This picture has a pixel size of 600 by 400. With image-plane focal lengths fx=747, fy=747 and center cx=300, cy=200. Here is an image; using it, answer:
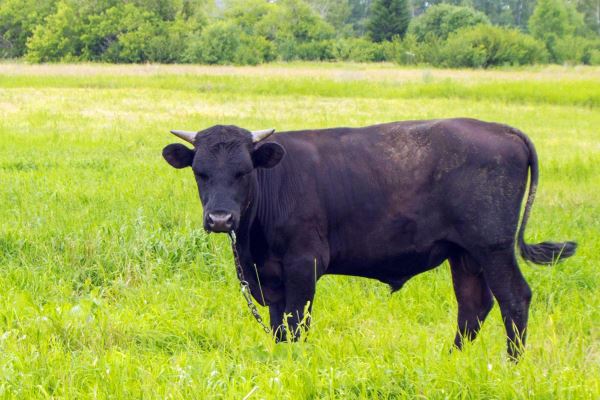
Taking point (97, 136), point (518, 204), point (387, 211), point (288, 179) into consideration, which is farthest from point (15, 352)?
point (97, 136)

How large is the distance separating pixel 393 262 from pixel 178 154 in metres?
1.68

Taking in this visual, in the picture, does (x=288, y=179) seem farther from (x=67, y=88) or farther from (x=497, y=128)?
(x=67, y=88)

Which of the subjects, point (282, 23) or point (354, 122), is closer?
point (354, 122)

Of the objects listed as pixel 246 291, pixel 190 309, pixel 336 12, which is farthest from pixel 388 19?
pixel 246 291

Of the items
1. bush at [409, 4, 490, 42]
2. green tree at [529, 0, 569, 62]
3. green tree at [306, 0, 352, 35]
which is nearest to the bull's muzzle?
bush at [409, 4, 490, 42]

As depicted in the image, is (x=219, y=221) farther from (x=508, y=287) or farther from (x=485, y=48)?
(x=485, y=48)

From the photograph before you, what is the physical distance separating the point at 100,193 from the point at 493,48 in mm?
46265

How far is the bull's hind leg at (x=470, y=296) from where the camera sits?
5.32 meters

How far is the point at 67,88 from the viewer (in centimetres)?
3020

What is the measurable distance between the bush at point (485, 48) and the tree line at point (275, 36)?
69mm

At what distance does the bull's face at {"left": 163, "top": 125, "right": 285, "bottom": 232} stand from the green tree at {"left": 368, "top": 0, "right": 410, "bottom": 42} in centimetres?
6656

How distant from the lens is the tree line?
5303 centimetres

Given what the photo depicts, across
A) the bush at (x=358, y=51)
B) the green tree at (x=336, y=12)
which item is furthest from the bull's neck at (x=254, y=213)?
the green tree at (x=336, y=12)

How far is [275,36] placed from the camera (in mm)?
76188
